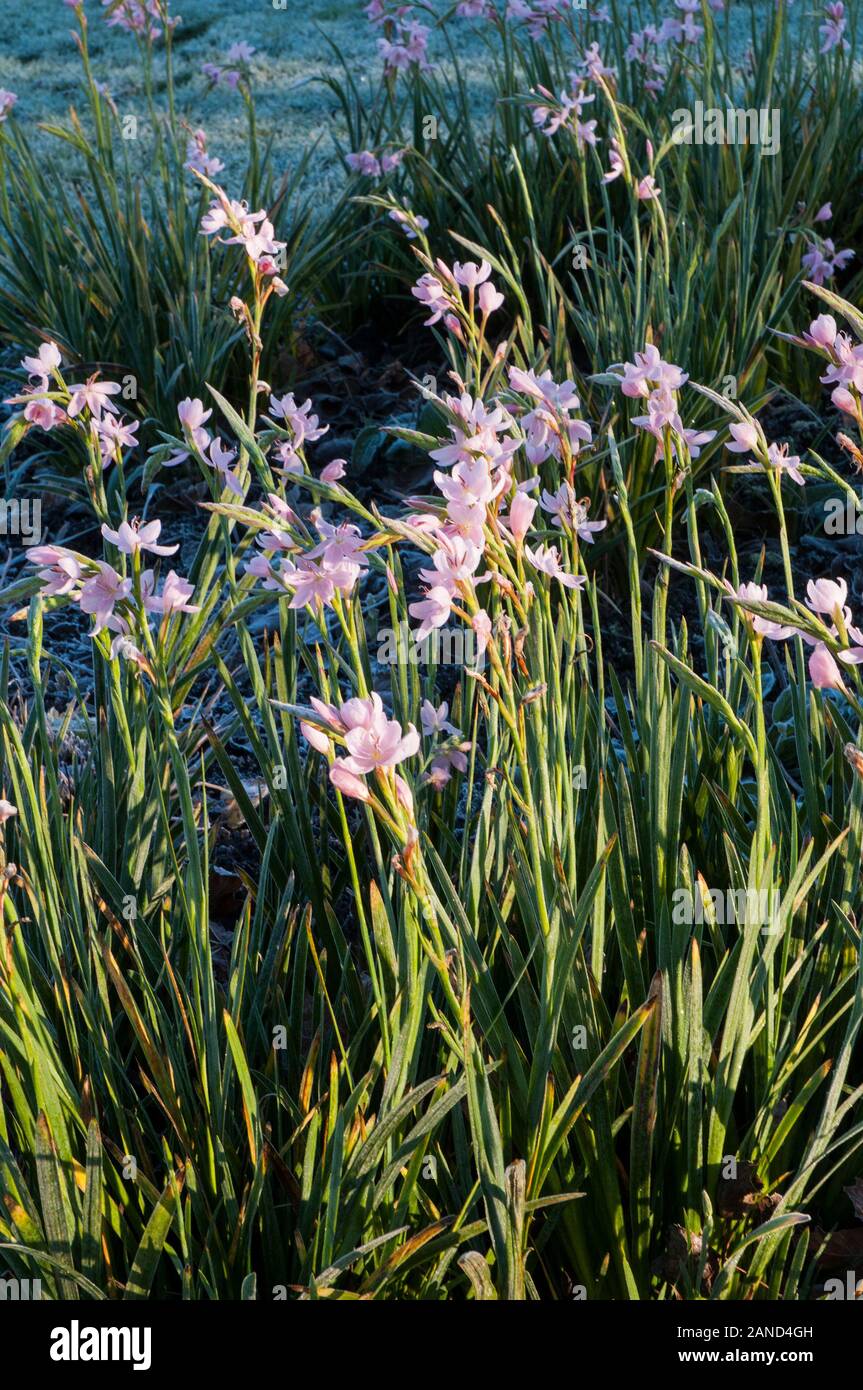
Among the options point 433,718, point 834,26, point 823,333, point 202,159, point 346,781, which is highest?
point 834,26

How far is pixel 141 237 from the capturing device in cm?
337

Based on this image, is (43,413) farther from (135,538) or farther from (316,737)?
(316,737)

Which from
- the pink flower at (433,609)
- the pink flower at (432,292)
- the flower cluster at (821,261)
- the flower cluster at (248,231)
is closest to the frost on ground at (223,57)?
the flower cluster at (821,261)

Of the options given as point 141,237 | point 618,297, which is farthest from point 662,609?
point 141,237

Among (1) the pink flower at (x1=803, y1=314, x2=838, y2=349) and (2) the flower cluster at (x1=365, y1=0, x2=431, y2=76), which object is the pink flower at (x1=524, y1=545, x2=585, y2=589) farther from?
(2) the flower cluster at (x1=365, y1=0, x2=431, y2=76)

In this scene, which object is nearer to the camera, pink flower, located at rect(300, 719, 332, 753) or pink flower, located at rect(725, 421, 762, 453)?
pink flower, located at rect(300, 719, 332, 753)

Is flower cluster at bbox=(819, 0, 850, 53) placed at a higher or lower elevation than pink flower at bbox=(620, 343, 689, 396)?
higher

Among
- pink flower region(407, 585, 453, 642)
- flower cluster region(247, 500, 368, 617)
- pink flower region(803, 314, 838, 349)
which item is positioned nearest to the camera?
pink flower region(407, 585, 453, 642)

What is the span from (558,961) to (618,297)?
216cm

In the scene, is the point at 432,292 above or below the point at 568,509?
above

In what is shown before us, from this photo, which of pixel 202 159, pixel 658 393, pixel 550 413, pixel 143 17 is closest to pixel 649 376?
pixel 658 393

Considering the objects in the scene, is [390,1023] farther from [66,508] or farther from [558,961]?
[66,508]

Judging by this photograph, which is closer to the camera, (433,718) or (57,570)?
(57,570)

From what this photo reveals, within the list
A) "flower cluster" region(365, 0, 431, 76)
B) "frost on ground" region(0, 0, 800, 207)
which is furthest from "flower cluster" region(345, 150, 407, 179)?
"frost on ground" region(0, 0, 800, 207)
